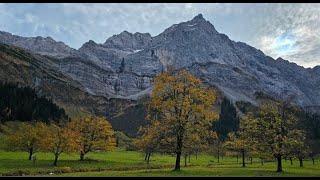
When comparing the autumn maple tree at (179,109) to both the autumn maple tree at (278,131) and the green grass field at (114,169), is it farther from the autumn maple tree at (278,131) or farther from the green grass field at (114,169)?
the autumn maple tree at (278,131)

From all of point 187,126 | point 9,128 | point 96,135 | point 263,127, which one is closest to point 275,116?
point 263,127

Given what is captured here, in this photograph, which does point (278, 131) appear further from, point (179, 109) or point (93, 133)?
point (93, 133)

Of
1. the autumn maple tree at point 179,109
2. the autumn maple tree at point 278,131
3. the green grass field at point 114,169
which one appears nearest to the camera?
the green grass field at point 114,169

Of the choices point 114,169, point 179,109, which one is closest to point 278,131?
point 179,109

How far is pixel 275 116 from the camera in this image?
211 feet

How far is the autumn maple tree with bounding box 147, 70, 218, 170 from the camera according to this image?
2055 inches

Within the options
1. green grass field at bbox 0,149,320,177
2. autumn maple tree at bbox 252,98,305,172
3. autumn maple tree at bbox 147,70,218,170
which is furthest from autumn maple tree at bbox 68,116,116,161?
autumn maple tree at bbox 252,98,305,172

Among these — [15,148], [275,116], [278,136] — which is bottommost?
[15,148]

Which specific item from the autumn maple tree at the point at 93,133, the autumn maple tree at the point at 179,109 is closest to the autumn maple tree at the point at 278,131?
the autumn maple tree at the point at 179,109

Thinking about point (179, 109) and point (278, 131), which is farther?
point (278, 131)

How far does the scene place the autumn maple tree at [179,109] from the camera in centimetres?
5219

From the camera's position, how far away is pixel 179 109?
53.5 m

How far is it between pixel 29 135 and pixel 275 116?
195 feet

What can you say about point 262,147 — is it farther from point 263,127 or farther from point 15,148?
point 15,148
